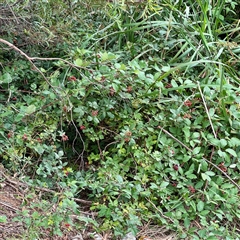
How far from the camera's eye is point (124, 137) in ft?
6.78

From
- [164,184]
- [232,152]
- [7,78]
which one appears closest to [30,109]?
[7,78]

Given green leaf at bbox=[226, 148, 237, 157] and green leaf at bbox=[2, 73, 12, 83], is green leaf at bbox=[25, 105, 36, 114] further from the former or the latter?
green leaf at bbox=[226, 148, 237, 157]

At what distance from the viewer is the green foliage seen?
194 cm

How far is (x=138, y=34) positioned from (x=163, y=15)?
11.4 inches

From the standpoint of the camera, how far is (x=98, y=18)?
2680 millimetres

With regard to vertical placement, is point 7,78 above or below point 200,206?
above

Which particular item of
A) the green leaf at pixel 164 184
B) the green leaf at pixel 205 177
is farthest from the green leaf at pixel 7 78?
the green leaf at pixel 205 177

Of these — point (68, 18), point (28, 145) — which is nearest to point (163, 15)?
point (68, 18)

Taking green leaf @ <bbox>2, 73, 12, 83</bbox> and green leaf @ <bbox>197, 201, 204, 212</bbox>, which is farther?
green leaf @ <bbox>2, 73, 12, 83</bbox>

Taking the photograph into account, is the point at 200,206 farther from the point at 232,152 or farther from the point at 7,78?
the point at 7,78

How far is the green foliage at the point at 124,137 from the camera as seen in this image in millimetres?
1937

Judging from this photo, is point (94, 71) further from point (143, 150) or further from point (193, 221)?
point (193, 221)

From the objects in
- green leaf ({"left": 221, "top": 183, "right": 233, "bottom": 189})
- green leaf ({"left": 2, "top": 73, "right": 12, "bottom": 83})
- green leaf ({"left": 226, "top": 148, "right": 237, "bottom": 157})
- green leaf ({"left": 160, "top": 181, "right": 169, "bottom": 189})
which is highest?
green leaf ({"left": 2, "top": 73, "right": 12, "bottom": 83})

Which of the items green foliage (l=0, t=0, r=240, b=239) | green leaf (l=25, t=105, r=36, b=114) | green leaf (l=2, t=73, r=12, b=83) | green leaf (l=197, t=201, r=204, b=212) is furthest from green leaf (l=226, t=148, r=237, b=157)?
green leaf (l=2, t=73, r=12, b=83)
